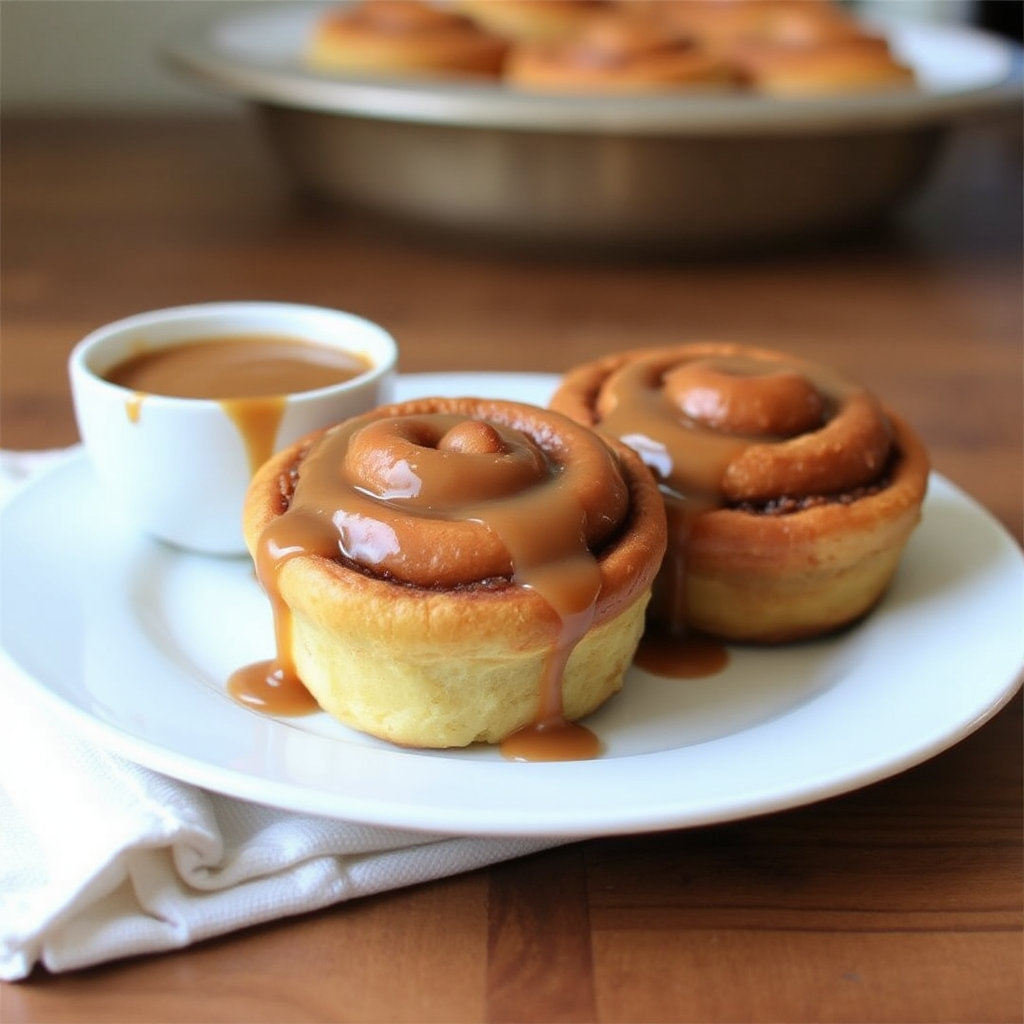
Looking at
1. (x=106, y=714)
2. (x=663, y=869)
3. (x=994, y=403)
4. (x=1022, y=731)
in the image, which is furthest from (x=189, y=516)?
(x=994, y=403)

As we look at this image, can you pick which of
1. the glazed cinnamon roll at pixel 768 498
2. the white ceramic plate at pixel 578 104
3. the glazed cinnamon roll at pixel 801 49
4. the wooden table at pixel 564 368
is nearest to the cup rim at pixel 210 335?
the glazed cinnamon roll at pixel 768 498

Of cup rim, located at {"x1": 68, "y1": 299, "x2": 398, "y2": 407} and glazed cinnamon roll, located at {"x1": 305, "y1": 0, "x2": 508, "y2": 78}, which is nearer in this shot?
cup rim, located at {"x1": 68, "y1": 299, "x2": 398, "y2": 407}

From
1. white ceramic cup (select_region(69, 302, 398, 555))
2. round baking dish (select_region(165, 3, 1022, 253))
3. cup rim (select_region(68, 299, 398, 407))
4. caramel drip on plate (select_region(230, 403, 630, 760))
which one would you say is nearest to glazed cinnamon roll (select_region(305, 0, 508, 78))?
round baking dish (select_region(165, 3, 1022, 253))

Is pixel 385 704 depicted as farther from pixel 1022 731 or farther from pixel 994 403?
pixel 994 403

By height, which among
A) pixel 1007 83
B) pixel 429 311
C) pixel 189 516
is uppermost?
pixel 1007 83

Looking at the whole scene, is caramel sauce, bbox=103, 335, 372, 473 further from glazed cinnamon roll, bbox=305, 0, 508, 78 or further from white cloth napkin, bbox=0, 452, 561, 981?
glazed cinnamon roll, bbox=305, 0, 508, 78

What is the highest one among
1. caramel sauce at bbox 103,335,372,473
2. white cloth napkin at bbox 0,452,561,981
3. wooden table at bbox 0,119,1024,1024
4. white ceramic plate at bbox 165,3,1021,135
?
white ceramic plate at bbox 165,3,1021,135

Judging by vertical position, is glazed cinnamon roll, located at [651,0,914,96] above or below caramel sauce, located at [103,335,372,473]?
above
